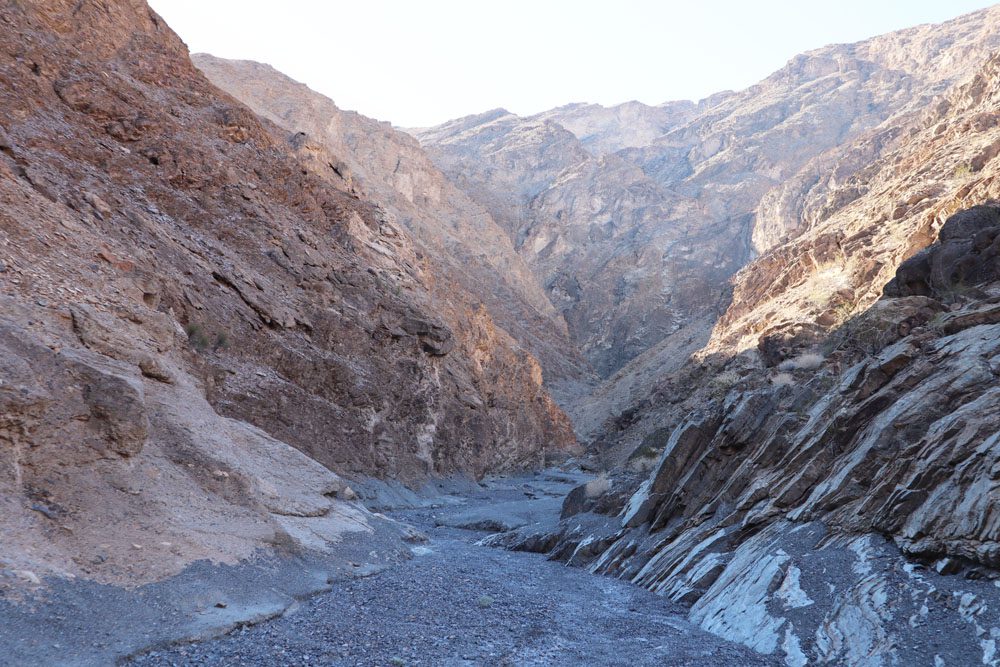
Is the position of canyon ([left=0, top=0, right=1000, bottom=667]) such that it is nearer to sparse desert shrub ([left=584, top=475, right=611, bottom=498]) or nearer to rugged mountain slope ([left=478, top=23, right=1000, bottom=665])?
rugged mountain slope ([left=478, top=23, right=1000, bottom=665])

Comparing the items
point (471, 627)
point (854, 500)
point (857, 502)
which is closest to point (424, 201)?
point (854, 500)

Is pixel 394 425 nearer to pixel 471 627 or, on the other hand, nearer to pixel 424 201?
pixel 471 627

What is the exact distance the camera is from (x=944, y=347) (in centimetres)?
1107

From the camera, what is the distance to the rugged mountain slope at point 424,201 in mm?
79938

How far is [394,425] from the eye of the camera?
26.9 meters

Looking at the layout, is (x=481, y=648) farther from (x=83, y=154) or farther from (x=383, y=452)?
(x=83, y=154)

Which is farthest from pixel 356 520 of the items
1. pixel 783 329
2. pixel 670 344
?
pixel 670 344

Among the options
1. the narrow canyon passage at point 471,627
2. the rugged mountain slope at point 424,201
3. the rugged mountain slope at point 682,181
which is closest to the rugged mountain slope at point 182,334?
the narrow canyon passage at point 471,627

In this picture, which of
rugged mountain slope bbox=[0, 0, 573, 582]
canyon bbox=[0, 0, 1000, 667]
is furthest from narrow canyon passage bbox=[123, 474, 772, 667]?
rugged mountain slope bbox=[0, 0, 573, 582]

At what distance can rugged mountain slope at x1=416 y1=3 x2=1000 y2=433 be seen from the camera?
105312 mm

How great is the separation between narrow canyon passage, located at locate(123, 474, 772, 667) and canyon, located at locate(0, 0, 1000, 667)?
78mm

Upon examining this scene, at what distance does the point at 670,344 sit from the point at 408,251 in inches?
1462

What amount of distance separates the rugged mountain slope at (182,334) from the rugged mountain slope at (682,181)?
36.7m

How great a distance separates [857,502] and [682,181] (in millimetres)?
151274
